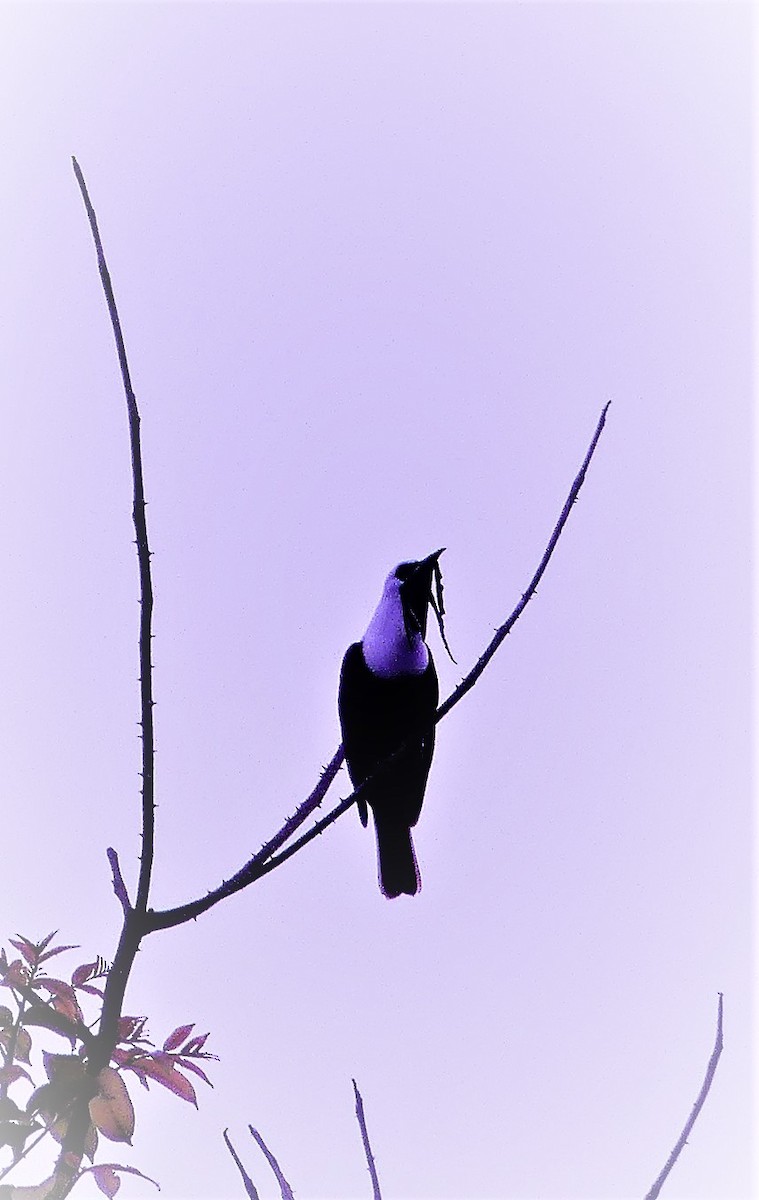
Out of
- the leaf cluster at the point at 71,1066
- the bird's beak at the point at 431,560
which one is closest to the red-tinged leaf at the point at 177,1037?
the leaf cluster at the point at 71,1066

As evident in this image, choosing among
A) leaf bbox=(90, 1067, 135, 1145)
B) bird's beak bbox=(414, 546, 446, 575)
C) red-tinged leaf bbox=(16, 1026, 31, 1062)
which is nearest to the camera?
leaf bbox=(90, 1067, 135, 1145)

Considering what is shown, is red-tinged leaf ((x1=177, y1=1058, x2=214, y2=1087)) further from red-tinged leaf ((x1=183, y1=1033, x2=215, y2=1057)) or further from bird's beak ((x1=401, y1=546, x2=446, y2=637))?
bird's beak ((x1=401, y1=546, x2=446, y2=637))

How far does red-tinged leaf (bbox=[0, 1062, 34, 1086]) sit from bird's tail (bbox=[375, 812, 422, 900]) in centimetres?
217

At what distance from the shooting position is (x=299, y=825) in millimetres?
1628

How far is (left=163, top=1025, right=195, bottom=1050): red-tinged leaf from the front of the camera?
169cm

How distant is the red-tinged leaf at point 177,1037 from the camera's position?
1.69m

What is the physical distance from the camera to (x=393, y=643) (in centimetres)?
346

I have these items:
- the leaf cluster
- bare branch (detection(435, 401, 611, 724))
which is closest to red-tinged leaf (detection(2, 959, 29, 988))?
the leaf cluster

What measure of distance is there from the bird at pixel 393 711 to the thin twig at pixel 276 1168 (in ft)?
5.82

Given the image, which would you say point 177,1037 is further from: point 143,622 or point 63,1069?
point 143,622

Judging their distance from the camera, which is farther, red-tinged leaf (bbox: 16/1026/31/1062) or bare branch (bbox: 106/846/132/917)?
red-tinged leaf (bbox: 16/1026/31/1062)

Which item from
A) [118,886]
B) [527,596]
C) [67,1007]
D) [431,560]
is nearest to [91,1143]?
[67,1007]

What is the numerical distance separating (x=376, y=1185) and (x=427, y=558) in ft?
6.20

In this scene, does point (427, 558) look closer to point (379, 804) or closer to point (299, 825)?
point (379, 804)
